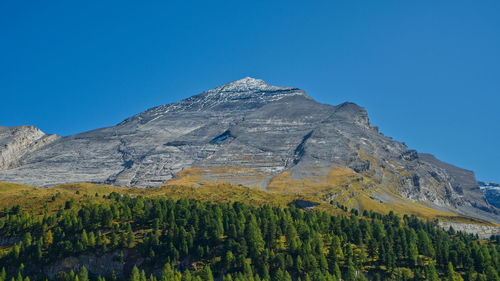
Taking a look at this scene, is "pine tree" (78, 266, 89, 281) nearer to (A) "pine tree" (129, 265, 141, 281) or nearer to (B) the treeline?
(B) the treeline

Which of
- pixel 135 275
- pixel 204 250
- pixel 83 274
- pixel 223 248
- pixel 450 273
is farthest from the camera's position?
pixel 223 248

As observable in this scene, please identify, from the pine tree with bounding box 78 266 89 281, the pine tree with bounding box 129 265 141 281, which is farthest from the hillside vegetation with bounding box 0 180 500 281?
the pine tree with bounding box 129 265 141 281

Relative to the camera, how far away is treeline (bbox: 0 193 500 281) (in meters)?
157

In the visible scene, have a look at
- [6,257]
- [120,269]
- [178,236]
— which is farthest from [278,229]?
[6,257]

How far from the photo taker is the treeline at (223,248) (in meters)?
157

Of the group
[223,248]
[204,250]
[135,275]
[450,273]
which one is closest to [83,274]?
[135,275]

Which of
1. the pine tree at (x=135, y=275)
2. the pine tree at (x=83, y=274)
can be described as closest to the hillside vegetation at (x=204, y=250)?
the pine tree at (x=83, y=274)

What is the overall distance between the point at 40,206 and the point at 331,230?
134 meters

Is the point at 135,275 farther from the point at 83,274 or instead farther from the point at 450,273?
the point at 450,273

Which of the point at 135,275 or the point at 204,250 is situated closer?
the point at 135,275

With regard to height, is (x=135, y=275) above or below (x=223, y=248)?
below

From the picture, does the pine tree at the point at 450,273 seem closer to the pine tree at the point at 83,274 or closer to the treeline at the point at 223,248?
the treeline at the point at 223,248

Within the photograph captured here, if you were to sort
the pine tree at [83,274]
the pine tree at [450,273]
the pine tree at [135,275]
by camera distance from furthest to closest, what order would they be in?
the pine tree at [450,273] < the pine tree at [83,274] < the pine tree at [135,275]

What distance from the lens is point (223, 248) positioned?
167 metres
